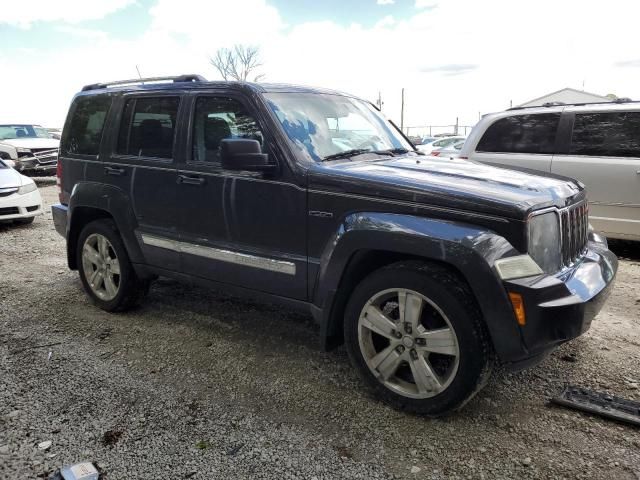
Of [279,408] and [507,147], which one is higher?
[507,147]

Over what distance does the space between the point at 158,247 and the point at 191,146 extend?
2.80ft

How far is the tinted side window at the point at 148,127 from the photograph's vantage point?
3.93 m

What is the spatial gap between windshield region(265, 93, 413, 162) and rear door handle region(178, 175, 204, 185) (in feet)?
2.42

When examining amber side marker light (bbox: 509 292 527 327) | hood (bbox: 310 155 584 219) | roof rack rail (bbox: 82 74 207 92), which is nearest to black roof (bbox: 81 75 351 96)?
roof rack rail (bbox: 82 74 207 92)

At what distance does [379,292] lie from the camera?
2891 mm

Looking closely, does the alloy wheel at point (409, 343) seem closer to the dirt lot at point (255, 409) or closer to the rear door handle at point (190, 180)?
the dirt lot at point (255, 409)

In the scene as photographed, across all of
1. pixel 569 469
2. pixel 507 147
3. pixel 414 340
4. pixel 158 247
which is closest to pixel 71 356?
pixel 158 247

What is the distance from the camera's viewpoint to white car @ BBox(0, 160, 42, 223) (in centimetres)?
877

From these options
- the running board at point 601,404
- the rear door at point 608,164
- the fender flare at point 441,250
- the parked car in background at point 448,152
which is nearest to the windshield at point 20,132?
the parked car in background at point 448,152

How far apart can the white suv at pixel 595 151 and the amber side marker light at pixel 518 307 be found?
11.0 feet

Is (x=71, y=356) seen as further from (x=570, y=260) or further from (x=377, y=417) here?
(x=570, y=260)

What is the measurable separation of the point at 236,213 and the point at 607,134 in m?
4.64

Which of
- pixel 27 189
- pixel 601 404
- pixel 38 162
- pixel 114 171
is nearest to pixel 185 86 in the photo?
pixel 114 171

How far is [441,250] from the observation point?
2.63 m
